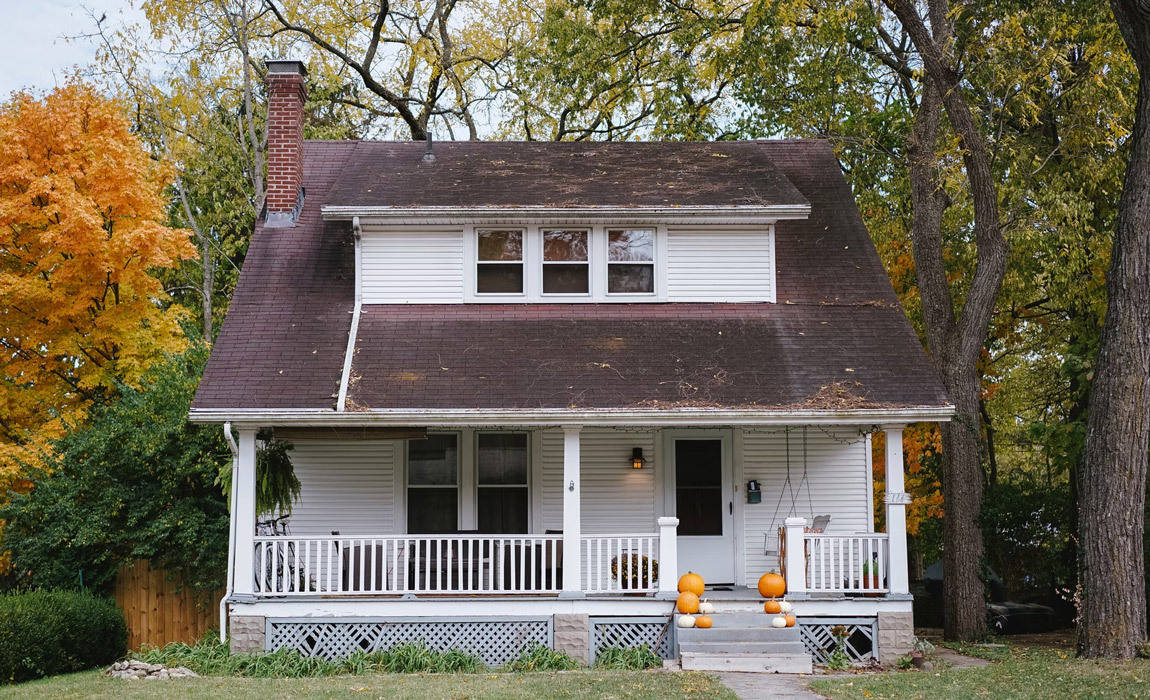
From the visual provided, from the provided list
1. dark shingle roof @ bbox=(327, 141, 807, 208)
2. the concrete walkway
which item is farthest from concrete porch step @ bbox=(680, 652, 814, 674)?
dark shingle roof @ bbox=(327, 141, 807, 208)

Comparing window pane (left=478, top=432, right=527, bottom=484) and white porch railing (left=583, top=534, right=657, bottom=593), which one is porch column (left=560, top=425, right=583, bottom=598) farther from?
window pane (left=478, top=432, right=527, bottom=484)

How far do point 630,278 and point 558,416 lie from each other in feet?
11.7

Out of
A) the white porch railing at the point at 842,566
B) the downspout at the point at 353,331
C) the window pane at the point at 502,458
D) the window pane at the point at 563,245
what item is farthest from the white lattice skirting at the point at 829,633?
the downspout at the point at 353,331

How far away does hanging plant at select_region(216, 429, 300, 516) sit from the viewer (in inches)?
531

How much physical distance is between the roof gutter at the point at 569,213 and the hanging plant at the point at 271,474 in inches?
135

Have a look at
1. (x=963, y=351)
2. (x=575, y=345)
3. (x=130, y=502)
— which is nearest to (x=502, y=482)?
(x=575, y=345)

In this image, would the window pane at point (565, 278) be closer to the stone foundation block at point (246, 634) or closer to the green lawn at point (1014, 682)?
the stone foundation block at point (246, 634)

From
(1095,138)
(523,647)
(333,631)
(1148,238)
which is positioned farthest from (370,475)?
(1095,138)

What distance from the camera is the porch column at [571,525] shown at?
13.0 meters

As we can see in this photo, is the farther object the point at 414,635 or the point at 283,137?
the point at 283,137

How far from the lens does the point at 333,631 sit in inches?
516

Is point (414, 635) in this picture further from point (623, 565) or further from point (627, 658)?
point (623, 565)

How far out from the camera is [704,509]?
1534 cm

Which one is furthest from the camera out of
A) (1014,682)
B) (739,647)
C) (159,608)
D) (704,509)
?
(159,608)
